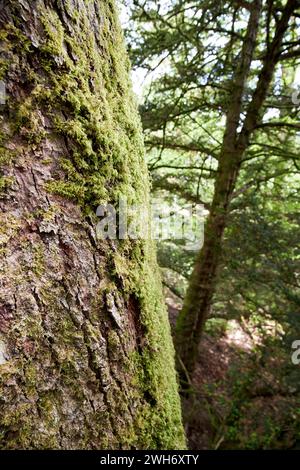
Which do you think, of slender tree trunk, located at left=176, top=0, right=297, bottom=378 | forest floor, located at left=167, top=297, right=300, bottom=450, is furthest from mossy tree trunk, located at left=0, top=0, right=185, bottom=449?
forest floor, located at left=167, top=297, right=300, bottom=450

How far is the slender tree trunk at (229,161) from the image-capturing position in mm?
4434

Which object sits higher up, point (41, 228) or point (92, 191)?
point (92, 191)

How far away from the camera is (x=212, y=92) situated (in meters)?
5.50

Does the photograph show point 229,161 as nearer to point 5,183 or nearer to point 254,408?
point 254,408

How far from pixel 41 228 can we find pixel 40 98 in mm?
319

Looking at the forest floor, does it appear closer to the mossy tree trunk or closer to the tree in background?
the tree in background

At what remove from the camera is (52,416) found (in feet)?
Answer: 2.72

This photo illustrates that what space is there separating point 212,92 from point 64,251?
17.6 ft

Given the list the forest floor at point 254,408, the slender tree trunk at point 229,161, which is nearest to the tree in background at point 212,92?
the slender tree trunk at point 229,161

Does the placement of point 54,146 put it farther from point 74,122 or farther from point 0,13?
point 0,13

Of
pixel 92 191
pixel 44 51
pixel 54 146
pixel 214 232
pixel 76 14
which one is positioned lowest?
pixel 214 232

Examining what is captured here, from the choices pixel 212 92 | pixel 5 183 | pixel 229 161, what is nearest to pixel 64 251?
pixel 5 183

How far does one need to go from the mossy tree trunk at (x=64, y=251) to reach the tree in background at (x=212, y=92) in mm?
3512
